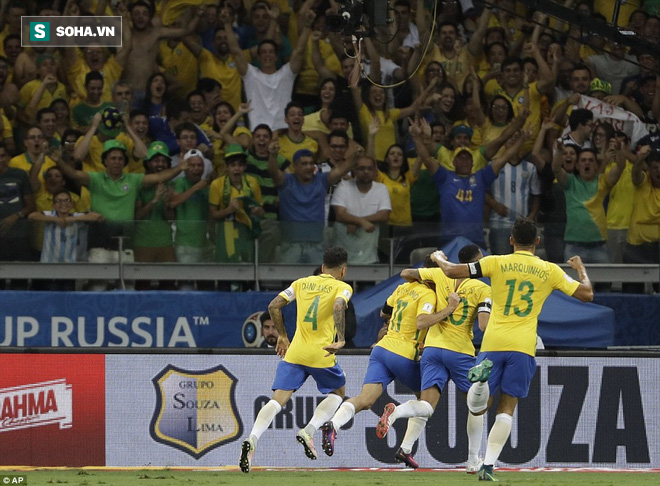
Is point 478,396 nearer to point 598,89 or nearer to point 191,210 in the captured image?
point 191,210

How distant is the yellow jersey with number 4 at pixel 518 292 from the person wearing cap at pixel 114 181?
21.7ft

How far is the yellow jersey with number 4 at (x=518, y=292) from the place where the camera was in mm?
10172

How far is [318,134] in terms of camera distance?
1689 centimetres

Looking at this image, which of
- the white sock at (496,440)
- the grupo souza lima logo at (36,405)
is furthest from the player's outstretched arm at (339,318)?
the grupo souza lima logo at (36,405)

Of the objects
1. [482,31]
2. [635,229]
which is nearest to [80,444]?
[635,229]

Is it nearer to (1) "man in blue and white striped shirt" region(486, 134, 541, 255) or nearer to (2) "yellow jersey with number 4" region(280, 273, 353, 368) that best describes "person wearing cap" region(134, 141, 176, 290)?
(1) "man in blue and white striped shirt" region(486, 134, 541, 255)

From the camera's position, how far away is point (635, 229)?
16203 mm

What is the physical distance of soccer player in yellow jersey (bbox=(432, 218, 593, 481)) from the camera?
401 inches

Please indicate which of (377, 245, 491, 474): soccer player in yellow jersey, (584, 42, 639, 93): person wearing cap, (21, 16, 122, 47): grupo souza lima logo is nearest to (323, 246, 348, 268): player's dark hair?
(377, 245, 491, 474): soccer player in yellow jersey

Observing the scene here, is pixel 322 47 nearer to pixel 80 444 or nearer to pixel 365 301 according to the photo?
pixel 365 301

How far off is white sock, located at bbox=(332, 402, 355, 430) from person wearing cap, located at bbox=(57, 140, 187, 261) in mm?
5253

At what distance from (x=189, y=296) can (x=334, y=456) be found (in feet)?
11.7

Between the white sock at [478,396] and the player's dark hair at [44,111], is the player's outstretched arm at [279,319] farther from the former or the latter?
the player's dark hair at [44,111]

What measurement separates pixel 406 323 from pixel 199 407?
101 inches
